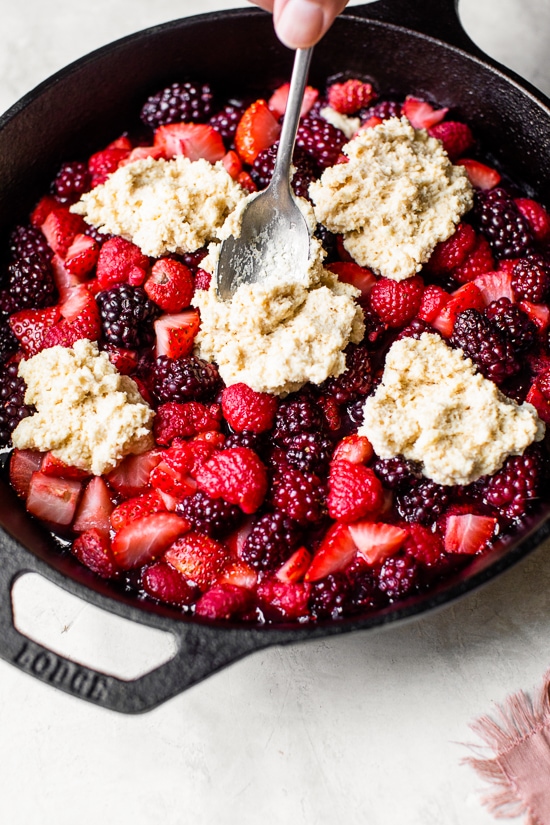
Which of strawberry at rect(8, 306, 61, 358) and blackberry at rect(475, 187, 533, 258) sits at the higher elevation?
strawberry at rect(8, 306, 61, 358)

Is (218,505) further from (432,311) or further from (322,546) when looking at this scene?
(432,311)

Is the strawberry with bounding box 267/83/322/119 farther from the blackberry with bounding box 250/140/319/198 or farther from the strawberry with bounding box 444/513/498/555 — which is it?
the strawberry with bounding box 444/513/498/555

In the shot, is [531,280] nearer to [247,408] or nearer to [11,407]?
[247,408]

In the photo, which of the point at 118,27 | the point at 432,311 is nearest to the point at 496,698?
the point at 432,311

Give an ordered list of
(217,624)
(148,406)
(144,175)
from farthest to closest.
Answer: (144,175) < (148,406) < (217,624)

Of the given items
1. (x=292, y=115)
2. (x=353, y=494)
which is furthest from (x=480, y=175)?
(x=353, y=494)

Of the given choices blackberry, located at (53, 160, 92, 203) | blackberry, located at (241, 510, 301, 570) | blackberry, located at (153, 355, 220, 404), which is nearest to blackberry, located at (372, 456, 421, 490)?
blackberry, located at (241, 510, 301, 570)
